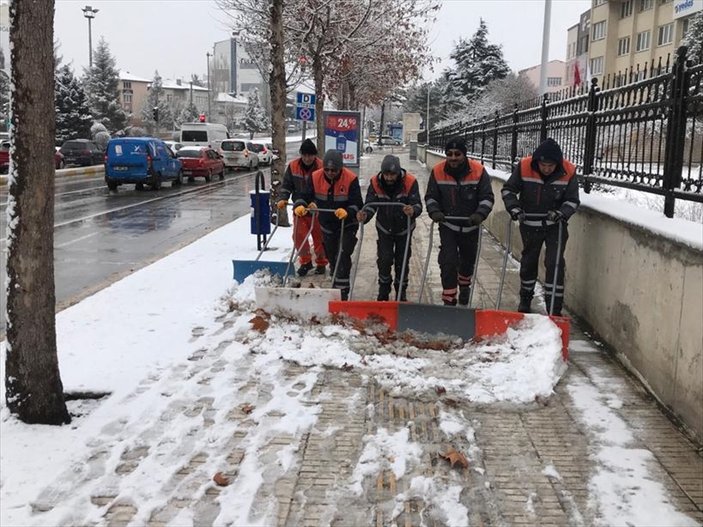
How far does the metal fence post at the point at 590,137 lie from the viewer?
23.5 ft

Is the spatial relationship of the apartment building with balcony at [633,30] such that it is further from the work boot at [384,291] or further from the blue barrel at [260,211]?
the work boot at [384,291]

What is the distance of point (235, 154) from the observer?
1439 inches

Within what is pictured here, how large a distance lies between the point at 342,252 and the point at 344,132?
10.9m

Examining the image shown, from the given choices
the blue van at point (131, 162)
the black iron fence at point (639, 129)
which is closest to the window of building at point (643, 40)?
the blue van at point (131, 162)

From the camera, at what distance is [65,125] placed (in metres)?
51.0

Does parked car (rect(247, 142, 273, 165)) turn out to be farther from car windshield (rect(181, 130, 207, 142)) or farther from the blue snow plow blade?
the blue snow plow blade

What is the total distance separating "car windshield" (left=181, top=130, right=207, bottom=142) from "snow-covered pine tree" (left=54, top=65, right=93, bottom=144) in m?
15.1

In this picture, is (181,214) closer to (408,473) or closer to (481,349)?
(481,349)

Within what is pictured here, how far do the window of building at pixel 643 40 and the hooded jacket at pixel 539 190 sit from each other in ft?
177

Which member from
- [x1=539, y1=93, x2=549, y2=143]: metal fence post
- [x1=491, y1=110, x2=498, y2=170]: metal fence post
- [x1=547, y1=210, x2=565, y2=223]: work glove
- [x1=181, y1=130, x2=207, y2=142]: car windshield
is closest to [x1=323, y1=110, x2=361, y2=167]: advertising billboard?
[x1=491, y1=110, x2=498, y2=170]: metal fence post

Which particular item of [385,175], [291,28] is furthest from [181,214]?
[385,175]

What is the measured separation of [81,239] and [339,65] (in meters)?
12.3

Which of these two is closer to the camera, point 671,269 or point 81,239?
point 671,269

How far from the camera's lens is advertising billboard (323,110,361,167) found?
1758 cm
